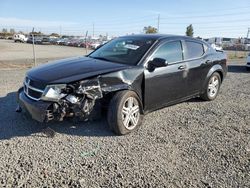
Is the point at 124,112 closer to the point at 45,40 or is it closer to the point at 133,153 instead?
the point at 133,153

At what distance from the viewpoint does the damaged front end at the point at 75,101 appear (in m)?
3.79

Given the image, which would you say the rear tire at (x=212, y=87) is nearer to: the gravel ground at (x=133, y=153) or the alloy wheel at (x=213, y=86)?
the alloy wheel at (x=213, y=86)

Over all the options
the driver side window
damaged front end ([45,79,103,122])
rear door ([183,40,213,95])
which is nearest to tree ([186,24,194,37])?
rear door ([183,40,213,95])

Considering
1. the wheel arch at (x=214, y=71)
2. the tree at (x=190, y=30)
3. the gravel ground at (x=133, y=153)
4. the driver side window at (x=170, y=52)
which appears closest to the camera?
the gravel ground at (x=133, y=153)

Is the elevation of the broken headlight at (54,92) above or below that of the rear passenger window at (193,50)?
below

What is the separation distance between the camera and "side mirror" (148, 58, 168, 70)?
4.51m

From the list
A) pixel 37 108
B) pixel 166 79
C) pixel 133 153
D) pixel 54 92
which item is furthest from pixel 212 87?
pixel 37 108

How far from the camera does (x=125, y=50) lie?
4.96 m

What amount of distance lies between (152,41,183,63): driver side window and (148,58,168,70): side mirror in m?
0.15

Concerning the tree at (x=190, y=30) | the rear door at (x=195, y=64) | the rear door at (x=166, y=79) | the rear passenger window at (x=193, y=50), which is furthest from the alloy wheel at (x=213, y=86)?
the tree at (x=190, y=30)

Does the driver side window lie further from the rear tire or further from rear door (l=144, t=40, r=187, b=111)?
the rear tire

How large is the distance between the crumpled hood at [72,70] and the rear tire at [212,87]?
8.51 feet

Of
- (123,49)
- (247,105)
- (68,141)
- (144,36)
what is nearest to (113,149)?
(68,141)

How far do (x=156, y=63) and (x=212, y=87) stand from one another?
244 centimetres
